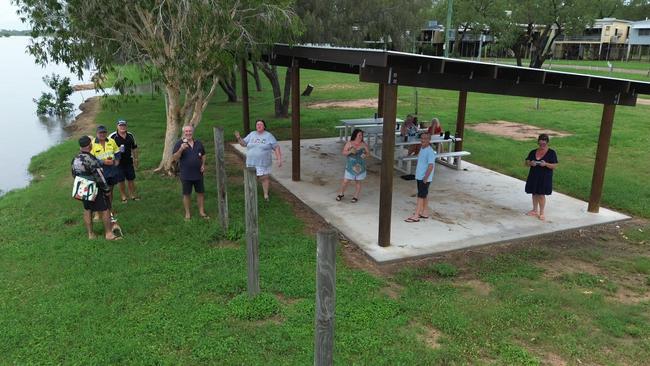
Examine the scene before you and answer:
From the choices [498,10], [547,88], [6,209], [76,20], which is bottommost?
[6,209]

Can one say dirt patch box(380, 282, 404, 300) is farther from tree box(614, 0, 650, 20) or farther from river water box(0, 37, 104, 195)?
tree box(614, 0, 650, 20)

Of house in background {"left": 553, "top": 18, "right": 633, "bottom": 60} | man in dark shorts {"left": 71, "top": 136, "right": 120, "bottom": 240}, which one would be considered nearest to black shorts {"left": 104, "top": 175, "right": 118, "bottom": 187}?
→ man in dark shorts {"left": 71, "top": 136, "right": 120, "bottom": 240}

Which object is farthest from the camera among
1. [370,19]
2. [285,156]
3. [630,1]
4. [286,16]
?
[630,1]

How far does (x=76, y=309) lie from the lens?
195 inches

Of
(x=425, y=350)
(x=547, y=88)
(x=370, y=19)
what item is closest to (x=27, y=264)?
(x=425, y=350)

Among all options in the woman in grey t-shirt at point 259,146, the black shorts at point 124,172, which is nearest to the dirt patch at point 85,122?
the black shorts at point 124,172

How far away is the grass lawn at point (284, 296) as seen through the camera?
4.37 m

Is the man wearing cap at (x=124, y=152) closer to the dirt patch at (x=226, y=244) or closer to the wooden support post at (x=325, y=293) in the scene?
the dirt patch at (x=226, y=244)

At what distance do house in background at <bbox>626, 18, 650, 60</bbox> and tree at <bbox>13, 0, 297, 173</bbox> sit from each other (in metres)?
60.6

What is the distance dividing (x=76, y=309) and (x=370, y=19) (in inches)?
601

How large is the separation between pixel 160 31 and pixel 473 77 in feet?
16.7

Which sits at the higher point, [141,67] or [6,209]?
[141,67]

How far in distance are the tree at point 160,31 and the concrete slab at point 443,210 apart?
2.78 m

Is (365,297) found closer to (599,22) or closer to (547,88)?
(547,88)
